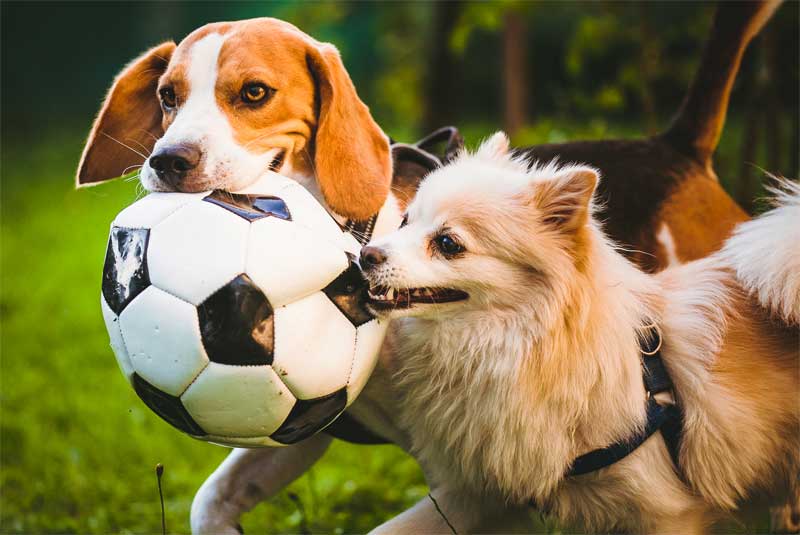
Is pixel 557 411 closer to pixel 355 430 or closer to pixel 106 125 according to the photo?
pixel 355 430

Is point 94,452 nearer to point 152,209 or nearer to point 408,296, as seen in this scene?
point 152,209

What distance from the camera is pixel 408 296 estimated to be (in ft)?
8.00

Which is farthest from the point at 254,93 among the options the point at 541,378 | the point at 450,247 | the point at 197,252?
the point at 541,378

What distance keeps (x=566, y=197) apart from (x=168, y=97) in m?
1.37

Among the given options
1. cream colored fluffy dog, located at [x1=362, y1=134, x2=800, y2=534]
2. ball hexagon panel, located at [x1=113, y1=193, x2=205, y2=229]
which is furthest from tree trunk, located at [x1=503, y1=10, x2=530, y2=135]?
ball hexagon panel, located at [x1=113, y1=193, x2=205, y2=229]

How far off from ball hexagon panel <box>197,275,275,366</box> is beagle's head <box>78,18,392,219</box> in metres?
0.46

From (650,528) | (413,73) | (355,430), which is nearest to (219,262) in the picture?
(355,430)

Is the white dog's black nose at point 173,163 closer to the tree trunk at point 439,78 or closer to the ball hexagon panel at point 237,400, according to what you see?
the ball hexagon panel at point 237,400

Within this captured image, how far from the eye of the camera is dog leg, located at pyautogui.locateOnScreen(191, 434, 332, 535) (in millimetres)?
2963

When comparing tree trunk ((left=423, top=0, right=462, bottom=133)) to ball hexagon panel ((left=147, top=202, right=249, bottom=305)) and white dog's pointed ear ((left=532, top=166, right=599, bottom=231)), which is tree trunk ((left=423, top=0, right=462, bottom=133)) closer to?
white dog's pointed ear ((left=532, top=166, right=599, bottom=231))

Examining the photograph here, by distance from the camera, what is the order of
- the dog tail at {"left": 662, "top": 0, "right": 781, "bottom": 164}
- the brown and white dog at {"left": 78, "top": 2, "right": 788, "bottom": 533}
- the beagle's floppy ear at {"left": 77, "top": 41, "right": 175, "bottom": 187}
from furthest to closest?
1. the dog tail at {"left": 662, "top": 0, "right": 781, "bottom": 164}
2. the beagle's floppy ear at {"left": 77, "top": 41, "right": 175, "bottom": 187}
3. the brown and white dog at {"left": 78, "top": 2, "right": 788, "bottom": 533}

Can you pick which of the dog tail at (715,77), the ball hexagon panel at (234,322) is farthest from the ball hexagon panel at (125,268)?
the dog tail at (715,77)

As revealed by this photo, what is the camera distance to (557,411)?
250 cm

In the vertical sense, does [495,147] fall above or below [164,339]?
above
